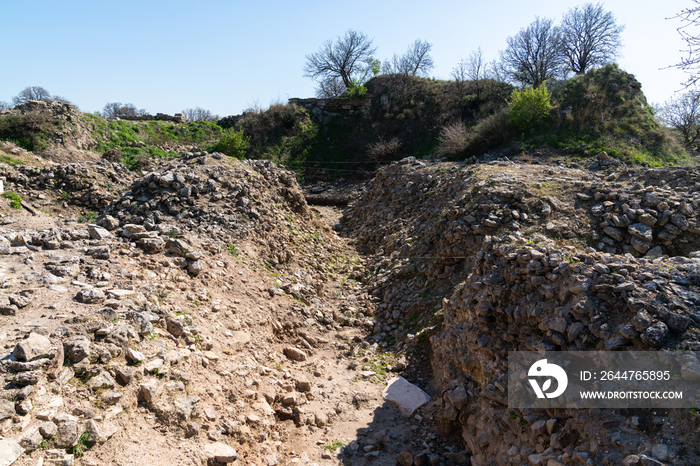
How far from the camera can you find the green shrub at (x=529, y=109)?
1407cm

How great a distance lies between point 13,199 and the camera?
8.58 m

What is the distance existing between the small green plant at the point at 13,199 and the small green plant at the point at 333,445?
8.52 meters

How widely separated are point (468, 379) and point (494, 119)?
12.3m

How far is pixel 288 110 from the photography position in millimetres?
22391

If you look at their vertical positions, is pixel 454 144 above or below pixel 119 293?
above

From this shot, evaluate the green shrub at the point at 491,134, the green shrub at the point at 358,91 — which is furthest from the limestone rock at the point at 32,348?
the green shrub at the point at 358,91

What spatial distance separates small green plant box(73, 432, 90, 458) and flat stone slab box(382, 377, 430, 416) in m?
3.23

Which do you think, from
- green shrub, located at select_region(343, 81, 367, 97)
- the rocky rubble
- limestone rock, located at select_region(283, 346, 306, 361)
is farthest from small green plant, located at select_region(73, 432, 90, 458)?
green shrub, located at select_region(343, 81, 367, 97)

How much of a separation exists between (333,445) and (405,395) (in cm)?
118

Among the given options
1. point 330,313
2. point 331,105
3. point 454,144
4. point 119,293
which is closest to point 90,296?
point 119,293

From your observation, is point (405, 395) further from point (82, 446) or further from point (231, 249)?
point (231, 249)

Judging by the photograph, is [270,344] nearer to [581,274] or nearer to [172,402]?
[172,402]

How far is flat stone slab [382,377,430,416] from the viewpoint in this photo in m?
4.77

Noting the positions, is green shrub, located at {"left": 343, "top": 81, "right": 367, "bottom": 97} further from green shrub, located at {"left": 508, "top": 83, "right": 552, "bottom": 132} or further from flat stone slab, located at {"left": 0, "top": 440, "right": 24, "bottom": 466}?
flat stone slab, located at {"left": 0, "top": 440, "right": 24, "bottom": 466}
